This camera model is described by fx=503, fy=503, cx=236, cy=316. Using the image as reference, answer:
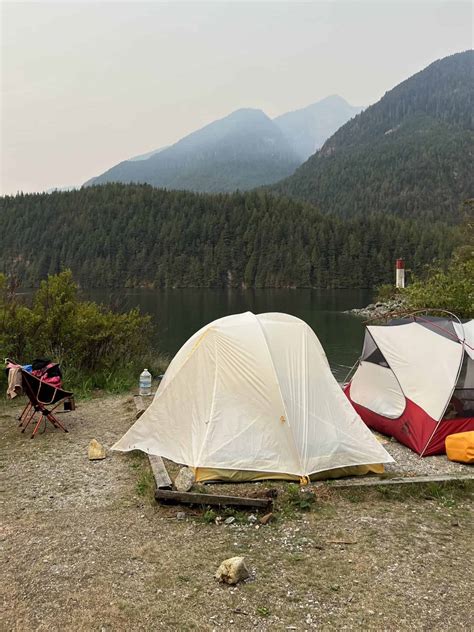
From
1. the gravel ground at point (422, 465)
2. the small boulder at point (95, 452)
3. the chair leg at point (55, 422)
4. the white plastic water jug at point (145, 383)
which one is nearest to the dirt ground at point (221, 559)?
the small boulder at point (95, 452)

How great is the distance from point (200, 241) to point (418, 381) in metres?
114

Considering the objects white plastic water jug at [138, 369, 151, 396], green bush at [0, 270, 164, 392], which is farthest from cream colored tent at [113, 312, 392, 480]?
green bush at [0, 270, 164, 392]

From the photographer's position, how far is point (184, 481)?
543 cm

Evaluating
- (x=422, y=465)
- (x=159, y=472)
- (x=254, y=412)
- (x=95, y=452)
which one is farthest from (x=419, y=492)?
(x=95, y=452)

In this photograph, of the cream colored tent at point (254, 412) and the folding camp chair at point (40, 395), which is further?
the folding camp chair at point (40, 395)

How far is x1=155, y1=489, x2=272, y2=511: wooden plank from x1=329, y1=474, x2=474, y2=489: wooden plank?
42.2 inches

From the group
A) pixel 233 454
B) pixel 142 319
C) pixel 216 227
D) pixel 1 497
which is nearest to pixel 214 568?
pixel 233 454

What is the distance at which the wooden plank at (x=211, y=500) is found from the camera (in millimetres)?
5074

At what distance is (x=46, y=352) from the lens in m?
11.4

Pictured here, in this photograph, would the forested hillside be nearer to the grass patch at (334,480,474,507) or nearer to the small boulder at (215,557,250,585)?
the grass patch at (334,480,474,507)

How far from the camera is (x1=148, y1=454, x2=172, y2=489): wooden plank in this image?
17.7ft

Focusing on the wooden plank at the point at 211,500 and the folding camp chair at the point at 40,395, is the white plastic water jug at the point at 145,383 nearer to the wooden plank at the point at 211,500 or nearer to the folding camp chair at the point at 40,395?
the folding camp chair at the point at 40,395

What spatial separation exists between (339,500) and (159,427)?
8.11 ft

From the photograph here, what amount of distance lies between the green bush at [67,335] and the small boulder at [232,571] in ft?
25.5
